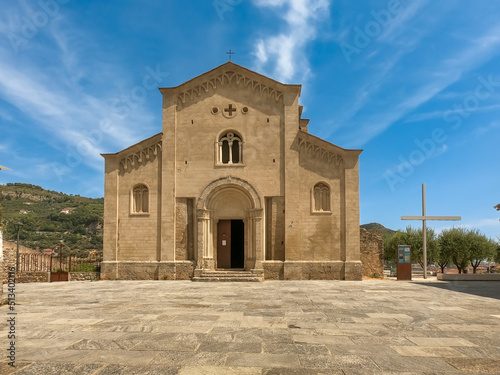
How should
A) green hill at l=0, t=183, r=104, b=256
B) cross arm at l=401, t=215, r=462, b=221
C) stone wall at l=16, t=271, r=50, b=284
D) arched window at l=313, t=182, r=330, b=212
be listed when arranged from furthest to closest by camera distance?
green hill at l=0, t=183, r=104, b=256
cross arm at l=401, t=215, r=462, b=221
arched window at l=313, t=182, r=330, b=212
stone wall at l=16, t=271, r=50, b=284

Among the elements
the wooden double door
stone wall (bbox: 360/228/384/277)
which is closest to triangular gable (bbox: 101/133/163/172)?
the wooden double door

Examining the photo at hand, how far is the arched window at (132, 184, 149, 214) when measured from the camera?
21.2m

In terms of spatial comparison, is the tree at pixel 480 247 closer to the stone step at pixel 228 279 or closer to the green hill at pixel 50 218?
the stone step at pixel 228 279

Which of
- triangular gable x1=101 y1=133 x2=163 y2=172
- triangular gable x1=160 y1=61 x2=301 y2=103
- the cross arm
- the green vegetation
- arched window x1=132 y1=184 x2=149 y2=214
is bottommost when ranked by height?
the green vegetation

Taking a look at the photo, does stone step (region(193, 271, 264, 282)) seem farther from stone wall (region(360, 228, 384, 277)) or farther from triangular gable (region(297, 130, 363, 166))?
triangular gable (region(297, 130, 363, 166))

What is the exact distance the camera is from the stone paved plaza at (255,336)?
17.6ft

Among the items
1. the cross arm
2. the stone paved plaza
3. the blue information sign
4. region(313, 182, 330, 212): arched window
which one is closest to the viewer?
the stone paved plaza

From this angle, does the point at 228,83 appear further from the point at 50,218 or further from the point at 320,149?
the point at 50,218

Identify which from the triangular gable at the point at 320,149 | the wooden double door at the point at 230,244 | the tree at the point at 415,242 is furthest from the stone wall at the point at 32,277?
the tree at the point at 415,242

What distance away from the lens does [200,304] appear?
11.2 m

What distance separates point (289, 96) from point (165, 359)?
18.0m

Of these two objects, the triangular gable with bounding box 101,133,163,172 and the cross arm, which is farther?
the cross arm

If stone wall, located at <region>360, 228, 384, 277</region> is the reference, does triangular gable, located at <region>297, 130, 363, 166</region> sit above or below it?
above

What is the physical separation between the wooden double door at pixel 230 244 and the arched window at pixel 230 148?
3584mm
